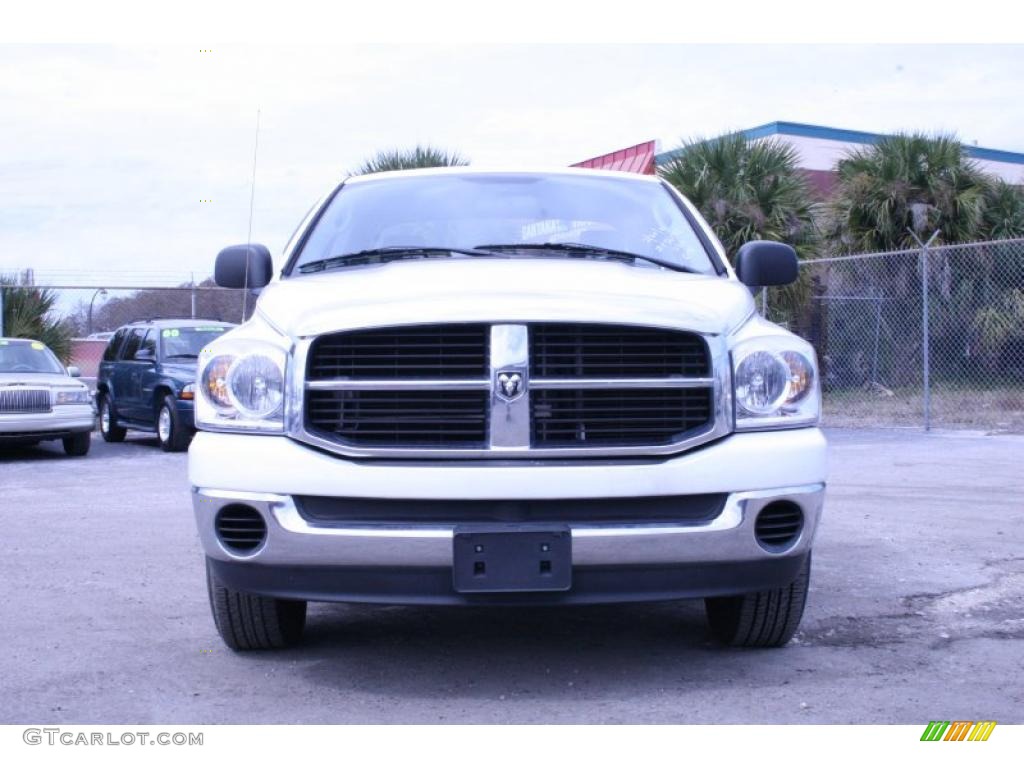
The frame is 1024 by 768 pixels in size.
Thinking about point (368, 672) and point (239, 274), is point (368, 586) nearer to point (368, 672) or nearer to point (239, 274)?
point (368, 672)

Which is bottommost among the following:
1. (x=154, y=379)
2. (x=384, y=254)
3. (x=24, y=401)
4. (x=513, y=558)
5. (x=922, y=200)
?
(x=513, y=558)

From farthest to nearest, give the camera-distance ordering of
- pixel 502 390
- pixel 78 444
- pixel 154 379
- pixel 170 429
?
pixel 154 379
pixel 170 429
pixel 78 444
pixel 502 390

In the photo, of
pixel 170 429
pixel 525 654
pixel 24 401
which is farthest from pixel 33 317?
pixel 525 654

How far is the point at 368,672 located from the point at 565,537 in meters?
1.05

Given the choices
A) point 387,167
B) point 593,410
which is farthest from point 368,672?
point 387,167

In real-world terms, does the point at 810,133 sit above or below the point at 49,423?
above

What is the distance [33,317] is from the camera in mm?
19875

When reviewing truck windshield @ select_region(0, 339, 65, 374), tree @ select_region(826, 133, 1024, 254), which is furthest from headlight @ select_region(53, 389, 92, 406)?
tree @ select_region(826, 133, 1024, 254)

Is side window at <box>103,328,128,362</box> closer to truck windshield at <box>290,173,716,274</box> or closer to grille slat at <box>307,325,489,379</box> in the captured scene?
truck windshield at <box>290,173,716,274</box>

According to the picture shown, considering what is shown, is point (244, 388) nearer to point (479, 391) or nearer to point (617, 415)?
point (479, 391)

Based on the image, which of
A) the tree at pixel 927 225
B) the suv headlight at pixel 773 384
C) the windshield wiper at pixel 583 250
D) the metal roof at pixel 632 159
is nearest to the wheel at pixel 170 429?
the tree at pixel 927 225

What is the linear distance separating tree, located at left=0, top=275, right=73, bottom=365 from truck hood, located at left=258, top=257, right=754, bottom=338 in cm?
1635

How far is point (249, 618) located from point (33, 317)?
16.7 m

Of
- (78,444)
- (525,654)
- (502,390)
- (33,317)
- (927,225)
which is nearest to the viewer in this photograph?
(502,390)
